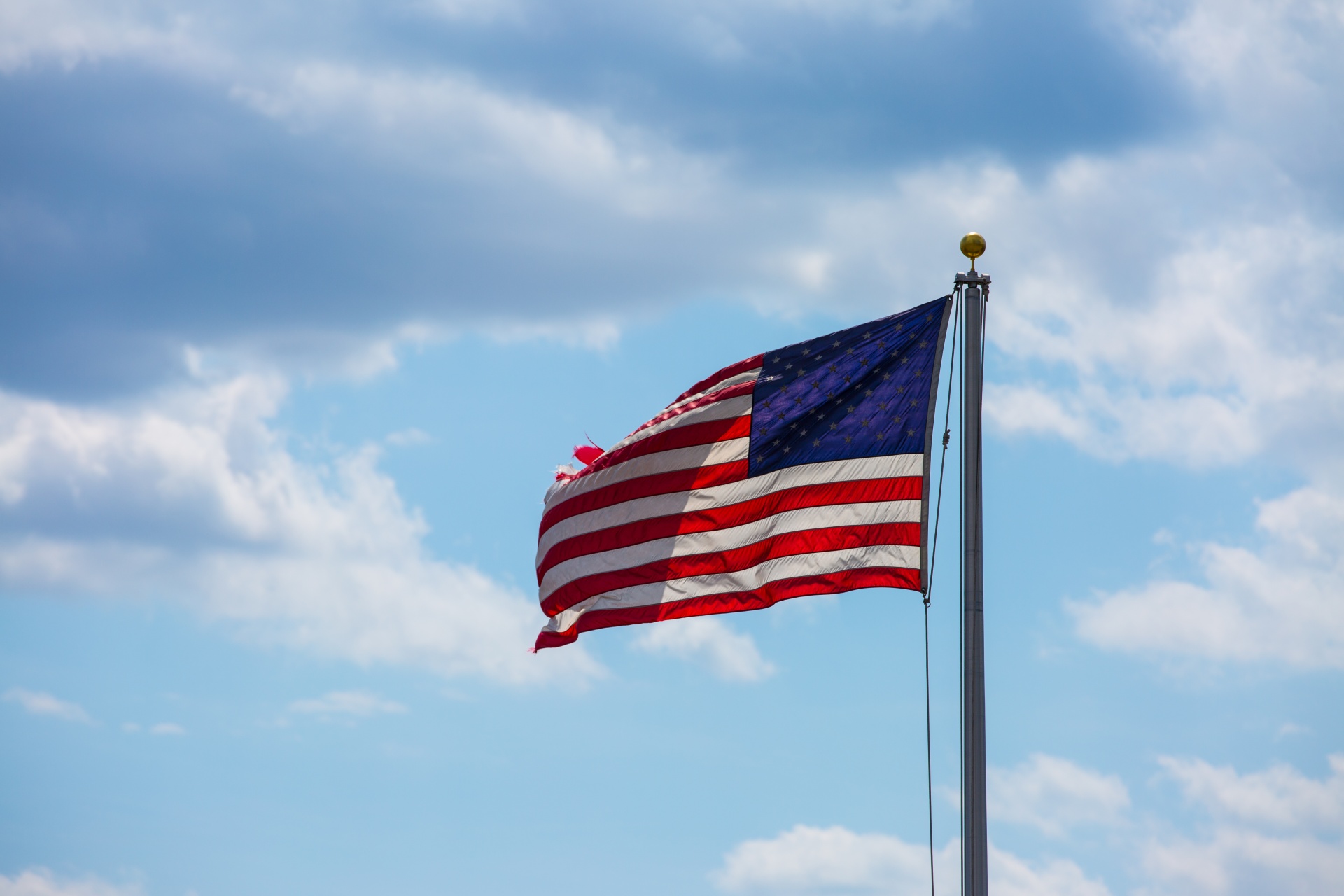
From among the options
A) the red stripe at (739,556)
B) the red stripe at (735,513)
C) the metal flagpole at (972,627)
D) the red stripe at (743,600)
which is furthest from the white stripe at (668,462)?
the metal flagpole at (972,627)

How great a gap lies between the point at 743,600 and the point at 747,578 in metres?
0.35

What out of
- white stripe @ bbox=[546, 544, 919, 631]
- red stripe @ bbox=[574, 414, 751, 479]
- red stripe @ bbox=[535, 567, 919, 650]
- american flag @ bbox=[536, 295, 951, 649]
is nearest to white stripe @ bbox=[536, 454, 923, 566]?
american flag @ bbox=[536, 295, 951, 649]

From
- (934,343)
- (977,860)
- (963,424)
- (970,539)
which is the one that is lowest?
(977,860)

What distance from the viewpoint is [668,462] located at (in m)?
23.5

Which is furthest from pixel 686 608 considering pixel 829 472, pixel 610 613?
pixel 829 472

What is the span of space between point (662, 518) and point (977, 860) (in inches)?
308

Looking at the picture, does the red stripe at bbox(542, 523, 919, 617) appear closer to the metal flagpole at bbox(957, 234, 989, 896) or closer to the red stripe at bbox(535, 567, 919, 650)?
the red stripe at bbox(535, 567, 919, 650)

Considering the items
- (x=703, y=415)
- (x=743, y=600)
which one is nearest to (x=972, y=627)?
(x=743, y=600)

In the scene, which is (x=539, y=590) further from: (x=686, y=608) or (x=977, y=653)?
(x=977, y=653)

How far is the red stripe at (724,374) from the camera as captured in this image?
23.1 metres

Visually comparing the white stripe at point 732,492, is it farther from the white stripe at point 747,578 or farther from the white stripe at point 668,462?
the white stripe at point 747,578

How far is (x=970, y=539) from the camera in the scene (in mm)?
18344

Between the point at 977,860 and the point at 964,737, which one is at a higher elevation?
the point at 964,737

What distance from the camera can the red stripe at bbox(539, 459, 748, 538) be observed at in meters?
22.8
